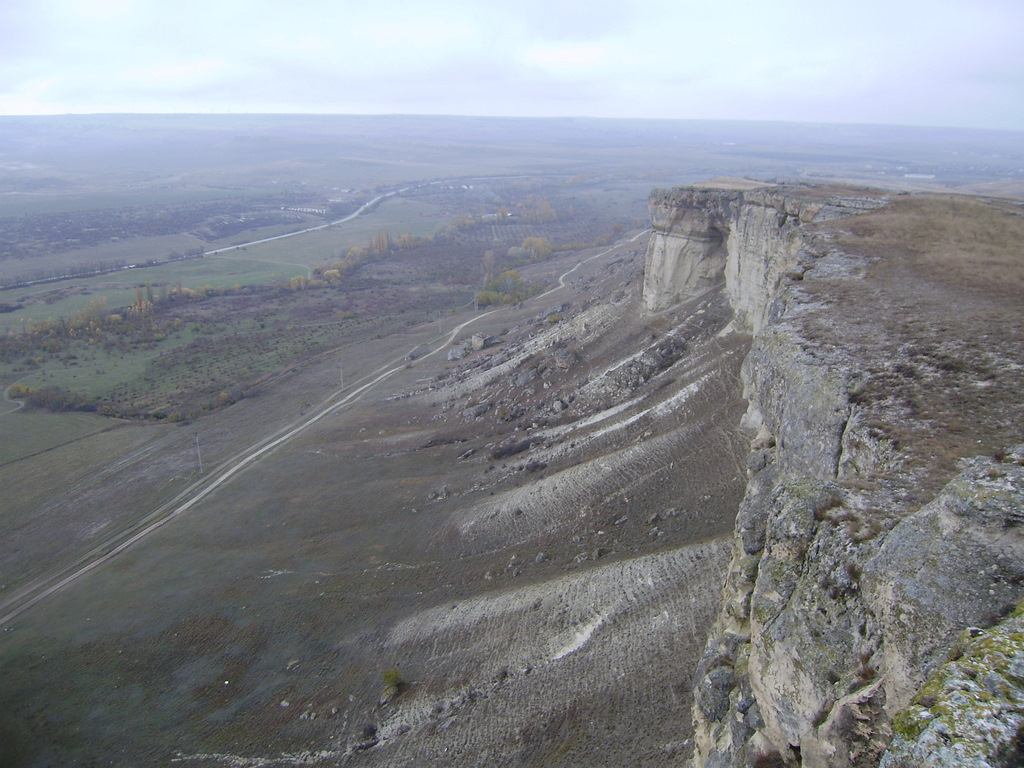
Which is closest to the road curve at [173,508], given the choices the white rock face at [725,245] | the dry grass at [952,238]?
the white rock face at [725,245]

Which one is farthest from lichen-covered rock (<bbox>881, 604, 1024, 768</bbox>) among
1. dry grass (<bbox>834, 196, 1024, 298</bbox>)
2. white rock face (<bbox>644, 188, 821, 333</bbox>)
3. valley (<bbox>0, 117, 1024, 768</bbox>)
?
white rock face (<bbox>644, 188, 821, 333</bbox>)

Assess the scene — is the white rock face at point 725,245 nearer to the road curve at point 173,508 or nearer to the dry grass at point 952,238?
the dry grass at point 952,238

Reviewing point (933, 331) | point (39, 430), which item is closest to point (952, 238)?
point (933, 331)

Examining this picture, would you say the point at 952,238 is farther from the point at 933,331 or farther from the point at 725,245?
the point at 725,245

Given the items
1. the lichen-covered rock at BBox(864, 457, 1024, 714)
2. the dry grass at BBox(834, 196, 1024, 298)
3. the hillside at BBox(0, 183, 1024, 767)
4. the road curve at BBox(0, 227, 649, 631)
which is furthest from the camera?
the road curve at BBox(0, 227, 649, 631)

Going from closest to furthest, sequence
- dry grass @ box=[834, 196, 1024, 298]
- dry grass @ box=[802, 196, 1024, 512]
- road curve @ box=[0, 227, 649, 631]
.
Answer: dry grass @ box=[802, 196, 1024, 512] → dry grass @ box=[834, 196, 1024, 298] → road curve @ box=[0, 227, 649, 631]

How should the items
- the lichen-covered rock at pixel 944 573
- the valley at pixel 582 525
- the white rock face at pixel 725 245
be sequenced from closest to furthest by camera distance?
the lichen-covered rock at pixel 944 573
the valley at pixel 582 525
the white rock face at pixel 725 245

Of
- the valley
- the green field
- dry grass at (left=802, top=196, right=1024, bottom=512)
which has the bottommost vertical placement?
the green field

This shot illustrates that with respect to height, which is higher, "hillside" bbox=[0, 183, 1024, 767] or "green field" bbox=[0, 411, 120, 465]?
"hillside" bbox=[0, 183, 1024, 767]

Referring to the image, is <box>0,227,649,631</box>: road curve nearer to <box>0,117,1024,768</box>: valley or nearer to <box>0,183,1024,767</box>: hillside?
<box>0,117,1024,768</box>: valley
